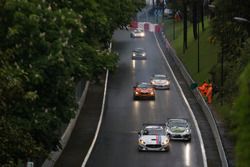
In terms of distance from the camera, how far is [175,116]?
2430 inches

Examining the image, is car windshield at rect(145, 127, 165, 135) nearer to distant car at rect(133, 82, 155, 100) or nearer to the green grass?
distant car at rect(133, 82, 155, 100)

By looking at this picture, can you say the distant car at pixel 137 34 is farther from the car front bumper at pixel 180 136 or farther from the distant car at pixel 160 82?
the car front bumper at pixel 180 136

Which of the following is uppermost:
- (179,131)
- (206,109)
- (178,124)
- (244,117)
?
(244,117)

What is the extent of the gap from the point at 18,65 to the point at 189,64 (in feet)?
201

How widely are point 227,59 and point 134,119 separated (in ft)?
50.0

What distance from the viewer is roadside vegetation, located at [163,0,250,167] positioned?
10820 millimetres

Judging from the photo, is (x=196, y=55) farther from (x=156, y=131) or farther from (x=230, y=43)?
(x=156, y=131)

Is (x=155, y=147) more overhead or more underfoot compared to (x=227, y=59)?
more overhead

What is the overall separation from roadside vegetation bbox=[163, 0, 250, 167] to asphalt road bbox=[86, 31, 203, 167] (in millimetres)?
3217

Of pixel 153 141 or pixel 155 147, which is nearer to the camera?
pixel 153 141

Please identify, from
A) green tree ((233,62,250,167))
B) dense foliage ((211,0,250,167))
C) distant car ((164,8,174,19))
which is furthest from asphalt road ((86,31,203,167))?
distant car ((164,8,174,19))

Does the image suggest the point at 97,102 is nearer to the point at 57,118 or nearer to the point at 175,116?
the point at 175,116

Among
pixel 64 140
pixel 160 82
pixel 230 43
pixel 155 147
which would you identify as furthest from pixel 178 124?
pixel 160 82

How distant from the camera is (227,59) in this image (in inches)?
2820
